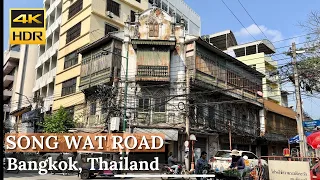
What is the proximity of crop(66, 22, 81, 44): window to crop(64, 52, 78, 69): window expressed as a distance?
1750mm

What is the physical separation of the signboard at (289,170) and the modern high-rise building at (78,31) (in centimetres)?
1833

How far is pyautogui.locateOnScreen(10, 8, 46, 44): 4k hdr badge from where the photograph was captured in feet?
14.3

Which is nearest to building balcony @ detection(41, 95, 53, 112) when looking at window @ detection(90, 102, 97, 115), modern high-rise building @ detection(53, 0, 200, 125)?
modern high-rise building @ detection(53, 0, 200, 125)

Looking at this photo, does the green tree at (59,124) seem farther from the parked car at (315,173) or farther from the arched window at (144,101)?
the parked car at (315,173)

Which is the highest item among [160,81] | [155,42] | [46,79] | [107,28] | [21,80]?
[107,28]

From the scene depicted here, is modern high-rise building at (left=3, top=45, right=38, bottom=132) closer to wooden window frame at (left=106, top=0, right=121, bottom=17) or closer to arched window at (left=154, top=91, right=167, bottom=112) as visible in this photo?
wooden window frame at (left=106, top=0, right=121, bottom=17)

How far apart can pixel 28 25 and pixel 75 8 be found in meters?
29.8

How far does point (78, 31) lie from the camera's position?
3098cm

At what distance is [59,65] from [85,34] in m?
6.02

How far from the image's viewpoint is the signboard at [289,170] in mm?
11109

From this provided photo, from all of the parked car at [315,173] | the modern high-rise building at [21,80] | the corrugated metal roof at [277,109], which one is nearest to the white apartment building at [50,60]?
the modern high-rise building at [21,80]

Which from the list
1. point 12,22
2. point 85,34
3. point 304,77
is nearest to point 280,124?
point 304,77

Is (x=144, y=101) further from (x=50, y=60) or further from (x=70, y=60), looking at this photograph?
(x=50, y=60)

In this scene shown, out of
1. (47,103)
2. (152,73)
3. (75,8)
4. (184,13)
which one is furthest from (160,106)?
(184,13)
